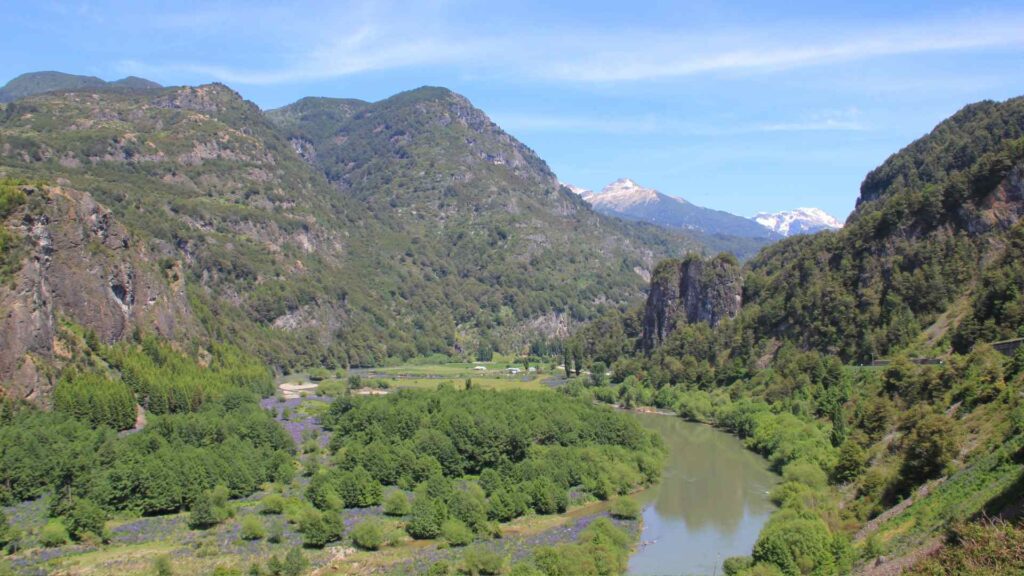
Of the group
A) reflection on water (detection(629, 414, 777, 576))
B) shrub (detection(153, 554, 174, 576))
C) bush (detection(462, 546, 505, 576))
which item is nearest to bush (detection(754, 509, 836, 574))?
reflection on water (detection(629, 414, 777, 576))

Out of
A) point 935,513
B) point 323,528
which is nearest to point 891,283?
point 935,513

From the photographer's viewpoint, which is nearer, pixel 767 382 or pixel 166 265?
pixel 767 382

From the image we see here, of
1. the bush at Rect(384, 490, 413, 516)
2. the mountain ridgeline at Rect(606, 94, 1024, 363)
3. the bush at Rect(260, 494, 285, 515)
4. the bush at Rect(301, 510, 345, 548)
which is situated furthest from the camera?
the mountain ridgeline at Rect(606, 94, 1024, 363)

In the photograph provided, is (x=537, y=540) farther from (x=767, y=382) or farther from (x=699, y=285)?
(x=699, y=285)

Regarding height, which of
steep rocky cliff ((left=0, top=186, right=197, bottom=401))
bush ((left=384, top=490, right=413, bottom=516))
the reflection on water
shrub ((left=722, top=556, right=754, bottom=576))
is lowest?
the reflection on water

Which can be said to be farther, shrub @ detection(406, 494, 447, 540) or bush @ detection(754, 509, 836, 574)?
shrub @ detection(406, 494, 447, 540)

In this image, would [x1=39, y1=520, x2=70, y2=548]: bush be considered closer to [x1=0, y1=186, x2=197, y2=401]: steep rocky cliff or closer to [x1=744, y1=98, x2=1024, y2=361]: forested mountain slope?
[x1=0, y1=186, x2=197, y2=401]: steep rocky cliff

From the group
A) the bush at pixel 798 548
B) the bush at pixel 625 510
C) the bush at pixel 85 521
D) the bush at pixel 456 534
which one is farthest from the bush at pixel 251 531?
the bush at pixel 798 548
